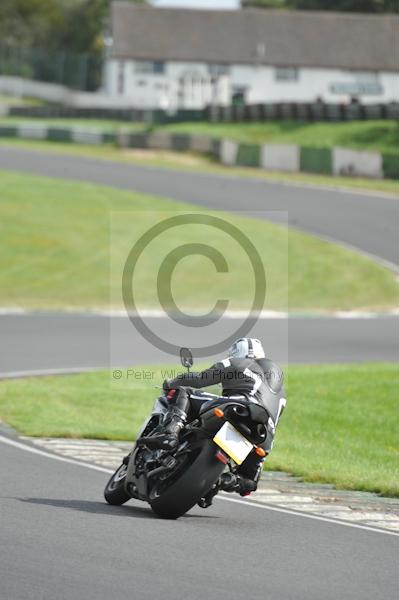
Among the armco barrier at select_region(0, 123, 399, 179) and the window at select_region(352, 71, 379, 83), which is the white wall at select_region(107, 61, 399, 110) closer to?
the window at select_region(352, 71, 379, 83)

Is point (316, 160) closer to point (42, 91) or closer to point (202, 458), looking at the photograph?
point (202, 458)

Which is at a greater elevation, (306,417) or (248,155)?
(248,155)

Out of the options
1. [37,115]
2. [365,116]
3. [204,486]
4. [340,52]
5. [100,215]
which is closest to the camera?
[204,486]

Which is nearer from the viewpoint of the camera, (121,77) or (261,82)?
(261,82)

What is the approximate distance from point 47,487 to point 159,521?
1.55m

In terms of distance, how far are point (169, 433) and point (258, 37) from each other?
82005mm

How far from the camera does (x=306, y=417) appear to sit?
562 inches

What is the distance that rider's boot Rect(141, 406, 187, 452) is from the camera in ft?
27.9

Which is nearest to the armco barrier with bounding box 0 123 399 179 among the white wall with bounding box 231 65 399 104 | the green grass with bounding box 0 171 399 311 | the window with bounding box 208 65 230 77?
the green grass with bounding box 0 171 399 311

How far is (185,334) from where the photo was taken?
74.4 feet

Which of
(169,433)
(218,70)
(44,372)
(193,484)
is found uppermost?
(218,70)

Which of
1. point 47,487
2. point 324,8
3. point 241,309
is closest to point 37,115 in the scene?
point 324,8

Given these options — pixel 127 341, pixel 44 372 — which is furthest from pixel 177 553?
pixel 127 341

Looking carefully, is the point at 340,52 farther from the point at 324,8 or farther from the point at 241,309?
the point at 241,309
